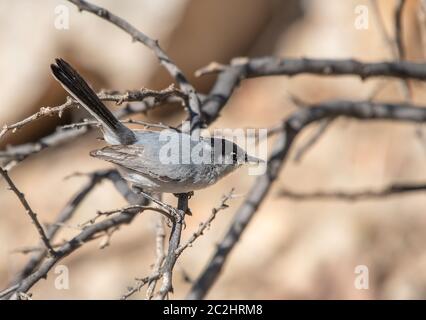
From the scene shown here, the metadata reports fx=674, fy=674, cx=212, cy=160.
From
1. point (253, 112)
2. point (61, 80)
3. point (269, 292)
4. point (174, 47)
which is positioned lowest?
point (269, 292)

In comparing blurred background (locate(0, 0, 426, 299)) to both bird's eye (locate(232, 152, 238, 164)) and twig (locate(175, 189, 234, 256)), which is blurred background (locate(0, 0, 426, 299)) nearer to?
bird's eye (locate(232, 152, 238, 164))

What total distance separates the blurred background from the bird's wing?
8.19 feet

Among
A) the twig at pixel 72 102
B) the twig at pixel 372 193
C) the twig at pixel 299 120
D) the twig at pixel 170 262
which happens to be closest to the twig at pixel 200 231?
the twig at pixel 170 262

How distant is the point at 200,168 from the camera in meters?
2.38

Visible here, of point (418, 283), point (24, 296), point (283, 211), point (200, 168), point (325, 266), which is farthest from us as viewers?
point (283, 211)

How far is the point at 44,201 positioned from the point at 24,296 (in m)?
3.62

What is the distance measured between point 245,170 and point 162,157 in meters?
3.14

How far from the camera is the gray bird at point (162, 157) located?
92.4 inches

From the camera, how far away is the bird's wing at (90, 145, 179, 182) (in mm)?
2352

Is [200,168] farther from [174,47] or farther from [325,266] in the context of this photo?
[174,47]

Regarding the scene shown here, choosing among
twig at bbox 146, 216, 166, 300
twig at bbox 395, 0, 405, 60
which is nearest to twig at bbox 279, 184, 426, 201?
twig at bbox 395, 0, 405, 60

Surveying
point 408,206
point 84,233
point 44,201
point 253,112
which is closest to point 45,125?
point 44,201

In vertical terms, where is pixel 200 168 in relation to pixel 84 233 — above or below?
above

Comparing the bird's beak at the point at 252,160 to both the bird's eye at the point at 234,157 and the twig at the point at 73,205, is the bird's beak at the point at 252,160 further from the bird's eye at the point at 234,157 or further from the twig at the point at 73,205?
the twig at the point at 73,205
